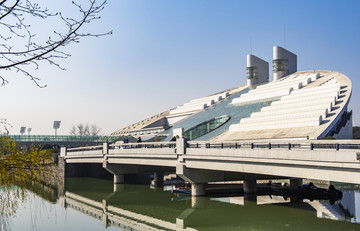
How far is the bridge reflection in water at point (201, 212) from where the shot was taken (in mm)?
27344

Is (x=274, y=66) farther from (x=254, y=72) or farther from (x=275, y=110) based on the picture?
(x=275, y=110)

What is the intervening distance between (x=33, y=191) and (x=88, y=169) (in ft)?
67.4

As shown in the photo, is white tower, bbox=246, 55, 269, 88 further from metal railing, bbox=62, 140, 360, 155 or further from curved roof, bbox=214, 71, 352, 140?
metal railing, bbox=62, 140, 360, 155

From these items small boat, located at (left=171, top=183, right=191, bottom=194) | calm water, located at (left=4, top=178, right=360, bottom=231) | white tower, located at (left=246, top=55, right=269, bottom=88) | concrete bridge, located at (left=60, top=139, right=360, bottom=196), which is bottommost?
calm water, located at (left=4, top=178, right=360, bottom=231)

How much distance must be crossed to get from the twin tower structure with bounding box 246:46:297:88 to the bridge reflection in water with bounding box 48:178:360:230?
56.9m

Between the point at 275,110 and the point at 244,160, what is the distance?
38.6 meters

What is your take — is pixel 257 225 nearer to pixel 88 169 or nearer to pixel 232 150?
pixel 232 150

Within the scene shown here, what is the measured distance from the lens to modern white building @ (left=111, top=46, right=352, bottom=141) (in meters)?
56.2

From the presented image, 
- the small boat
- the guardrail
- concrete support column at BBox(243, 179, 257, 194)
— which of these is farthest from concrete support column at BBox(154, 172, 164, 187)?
concrete support column at BBox(243, 179, 257, 194)

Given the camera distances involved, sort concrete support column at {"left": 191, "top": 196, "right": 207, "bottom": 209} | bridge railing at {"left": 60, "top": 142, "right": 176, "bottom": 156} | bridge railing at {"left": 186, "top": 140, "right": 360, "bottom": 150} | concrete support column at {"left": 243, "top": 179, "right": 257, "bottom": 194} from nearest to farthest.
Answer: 1. bridge railing at {"left": 186, "top": 140, "right": 360, "bottom": 150}
2. concrete support column at {"left": 191, "top": 196, "right": 207, "bottom": 209}
3. bridge railing at {"left": 60, "top": 142, "right": 176, "bottom": 156}
4. concrete support column at {"left": 243, "top": 179, "right": 257, "bottom": 194}

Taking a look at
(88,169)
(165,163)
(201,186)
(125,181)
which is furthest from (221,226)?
(88,169)

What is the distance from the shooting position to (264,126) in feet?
207

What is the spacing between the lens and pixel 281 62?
95000mm

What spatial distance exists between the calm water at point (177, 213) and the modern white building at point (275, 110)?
42.4 ft
